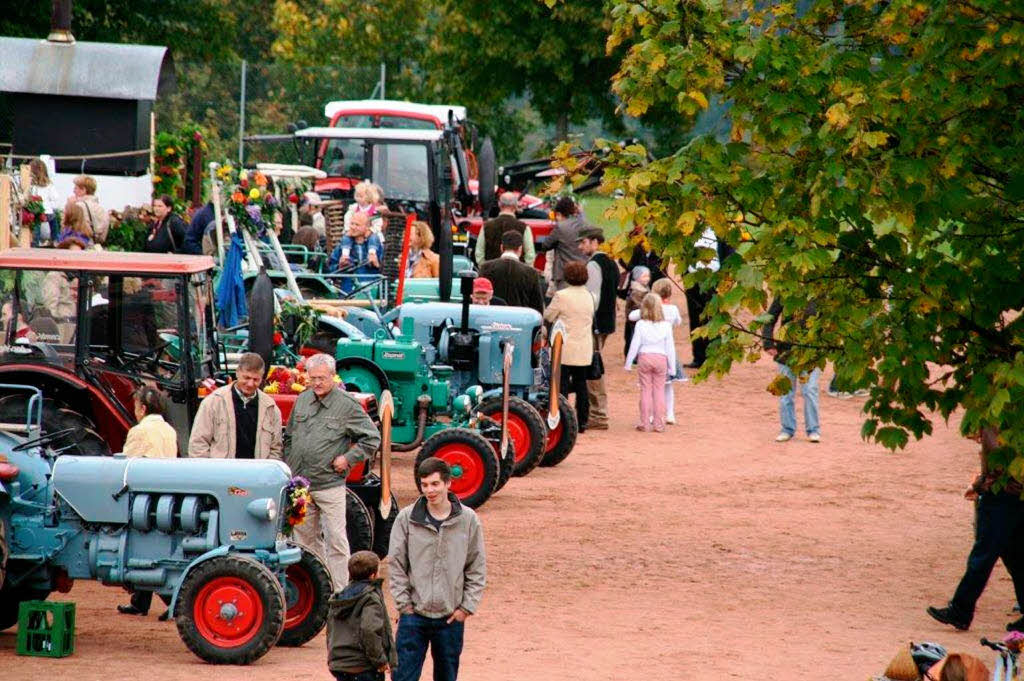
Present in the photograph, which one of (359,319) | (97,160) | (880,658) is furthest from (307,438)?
(97,160)

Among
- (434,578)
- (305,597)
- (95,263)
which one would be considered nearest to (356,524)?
(305,597)

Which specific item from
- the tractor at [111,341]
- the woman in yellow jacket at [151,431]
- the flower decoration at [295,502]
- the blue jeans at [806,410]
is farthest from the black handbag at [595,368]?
the flower decoration at [295,502]

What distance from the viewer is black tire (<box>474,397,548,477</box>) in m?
16.9

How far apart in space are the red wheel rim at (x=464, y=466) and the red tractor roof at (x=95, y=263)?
10.9 ft

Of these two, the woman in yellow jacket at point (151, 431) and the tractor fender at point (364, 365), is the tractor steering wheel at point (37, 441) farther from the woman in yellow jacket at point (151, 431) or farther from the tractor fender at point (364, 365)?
the tractor fender at point (364, 365)

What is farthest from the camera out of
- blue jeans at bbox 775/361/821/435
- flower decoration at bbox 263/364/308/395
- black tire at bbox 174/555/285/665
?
blue jeans at bbox 775/361/821/435

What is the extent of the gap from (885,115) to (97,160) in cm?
1765

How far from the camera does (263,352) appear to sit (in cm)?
1312

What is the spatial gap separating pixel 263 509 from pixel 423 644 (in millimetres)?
2210

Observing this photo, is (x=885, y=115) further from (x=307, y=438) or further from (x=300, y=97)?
(x=300, y=97)

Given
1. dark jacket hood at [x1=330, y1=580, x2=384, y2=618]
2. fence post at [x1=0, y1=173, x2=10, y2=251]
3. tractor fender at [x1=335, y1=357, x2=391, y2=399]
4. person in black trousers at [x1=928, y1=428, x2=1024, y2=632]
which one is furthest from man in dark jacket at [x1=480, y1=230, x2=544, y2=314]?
dark jacket hood at [x1=330, y1=580, x2=384, y2=618]

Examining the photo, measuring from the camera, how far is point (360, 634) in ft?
29.0

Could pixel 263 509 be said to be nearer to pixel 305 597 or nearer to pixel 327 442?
pixel 305 597

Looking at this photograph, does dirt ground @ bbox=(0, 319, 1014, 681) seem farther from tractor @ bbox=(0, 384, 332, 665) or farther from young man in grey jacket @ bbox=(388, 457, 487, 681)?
young man in grey jacket @ bbox=(388, 457, 487, 681)
